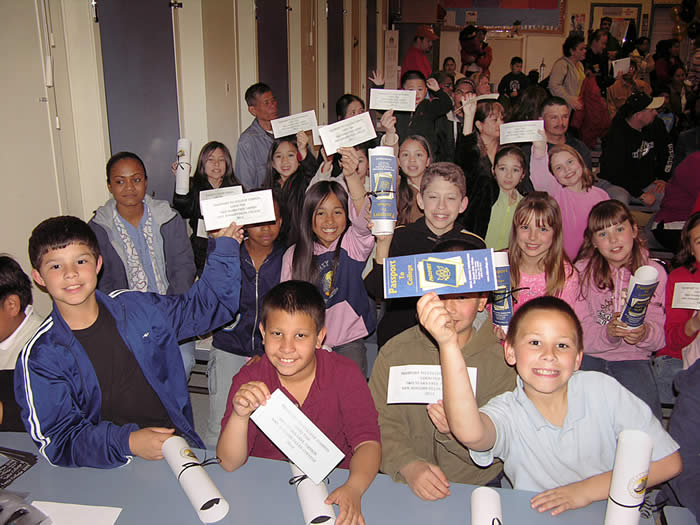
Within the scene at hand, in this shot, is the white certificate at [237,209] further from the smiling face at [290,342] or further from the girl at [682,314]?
the girl at [682,314]

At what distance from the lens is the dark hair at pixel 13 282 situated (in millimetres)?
2240

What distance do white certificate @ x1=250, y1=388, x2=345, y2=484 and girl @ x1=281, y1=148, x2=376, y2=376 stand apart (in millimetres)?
1338

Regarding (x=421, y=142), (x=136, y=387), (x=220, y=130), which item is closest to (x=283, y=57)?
(x=220, y=130)

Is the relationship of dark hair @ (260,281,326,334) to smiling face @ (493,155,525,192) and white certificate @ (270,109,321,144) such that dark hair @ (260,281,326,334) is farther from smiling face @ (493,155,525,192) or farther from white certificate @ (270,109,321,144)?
white certificate @ (270,109,321,144)

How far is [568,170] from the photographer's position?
3586 mm

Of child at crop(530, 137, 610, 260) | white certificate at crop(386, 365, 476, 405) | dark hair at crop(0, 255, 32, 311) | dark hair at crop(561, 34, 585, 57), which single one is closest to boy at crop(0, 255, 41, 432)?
dark hair at crop(0, 255, 32, 311)

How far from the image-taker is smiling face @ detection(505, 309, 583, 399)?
1526 millimetres

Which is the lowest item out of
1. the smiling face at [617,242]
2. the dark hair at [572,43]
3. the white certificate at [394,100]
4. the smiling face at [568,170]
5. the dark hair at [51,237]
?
the smiling face at [617,242]

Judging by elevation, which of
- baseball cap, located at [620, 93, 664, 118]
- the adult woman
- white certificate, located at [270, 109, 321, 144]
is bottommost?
white certificate, located at [270, 109, 321, 144]

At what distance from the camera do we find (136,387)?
1934 mm

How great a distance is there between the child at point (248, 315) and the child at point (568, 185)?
1931mm

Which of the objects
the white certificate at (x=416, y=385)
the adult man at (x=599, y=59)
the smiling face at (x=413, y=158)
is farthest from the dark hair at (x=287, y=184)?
the adult man at (x=599, y=59)

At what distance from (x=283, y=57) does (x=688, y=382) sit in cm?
599

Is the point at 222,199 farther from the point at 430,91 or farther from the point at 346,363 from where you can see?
the point at 430,91
